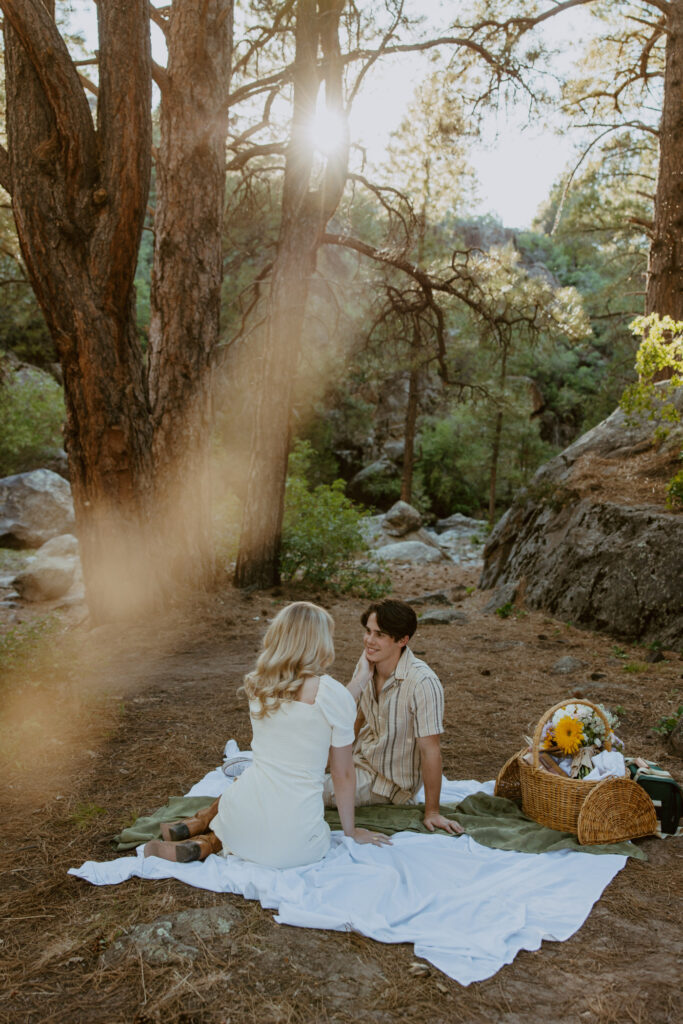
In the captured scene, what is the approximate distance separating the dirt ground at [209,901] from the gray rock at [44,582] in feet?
11.8

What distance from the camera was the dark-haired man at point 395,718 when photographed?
3.55m

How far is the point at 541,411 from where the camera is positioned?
2972 cm

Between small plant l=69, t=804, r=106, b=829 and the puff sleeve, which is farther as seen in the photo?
small plant l=69, t=804, r=106, b=829

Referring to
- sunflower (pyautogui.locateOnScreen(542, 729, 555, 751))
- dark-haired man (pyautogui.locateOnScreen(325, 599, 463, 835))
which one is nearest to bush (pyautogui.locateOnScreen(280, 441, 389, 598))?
dark-haired man (pyautogui.locateOnScreen(325, 599, 463, 835))

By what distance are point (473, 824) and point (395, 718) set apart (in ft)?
2.09

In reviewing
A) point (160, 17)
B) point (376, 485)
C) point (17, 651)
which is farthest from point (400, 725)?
point (376, 485)

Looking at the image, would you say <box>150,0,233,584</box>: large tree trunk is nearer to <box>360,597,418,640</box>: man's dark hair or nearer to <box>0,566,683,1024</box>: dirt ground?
<box>0,566,683,1024</box>: dirt ground

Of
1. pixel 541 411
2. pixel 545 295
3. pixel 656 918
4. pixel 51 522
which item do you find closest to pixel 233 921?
pixel 656 918

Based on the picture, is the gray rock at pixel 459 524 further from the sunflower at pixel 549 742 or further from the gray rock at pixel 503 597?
the sunflower at pixel 549 742

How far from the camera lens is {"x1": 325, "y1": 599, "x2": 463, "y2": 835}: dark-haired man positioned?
3555mm

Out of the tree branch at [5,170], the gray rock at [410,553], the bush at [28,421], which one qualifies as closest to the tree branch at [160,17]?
the tree branch at [5,170]

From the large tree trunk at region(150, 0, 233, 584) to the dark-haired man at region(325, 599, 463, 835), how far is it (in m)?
4.93

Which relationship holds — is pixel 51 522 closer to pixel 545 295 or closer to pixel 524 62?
pixel 545 295

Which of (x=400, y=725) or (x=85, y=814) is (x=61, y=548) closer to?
(x=85, y=814)
